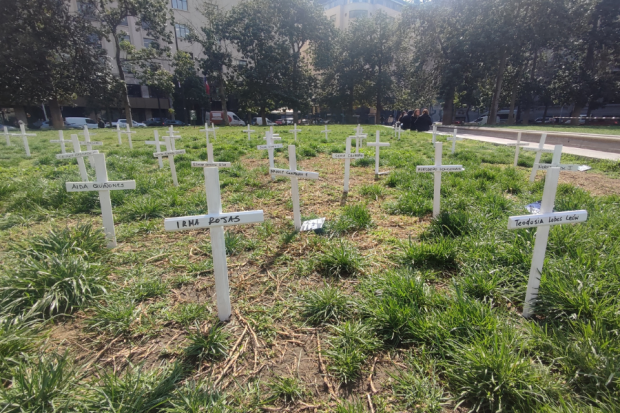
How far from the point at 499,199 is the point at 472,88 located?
3230 centimetres

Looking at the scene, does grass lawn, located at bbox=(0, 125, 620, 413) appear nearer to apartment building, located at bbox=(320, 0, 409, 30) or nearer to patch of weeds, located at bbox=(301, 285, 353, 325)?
patch of weeds, located at bbox=(301, 285, 353, 325)

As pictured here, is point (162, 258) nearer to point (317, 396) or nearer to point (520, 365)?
point (317, 396)

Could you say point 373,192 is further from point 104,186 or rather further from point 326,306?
point 104,186

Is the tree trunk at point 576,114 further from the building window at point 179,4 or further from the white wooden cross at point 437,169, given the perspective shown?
the building window at point 179,4

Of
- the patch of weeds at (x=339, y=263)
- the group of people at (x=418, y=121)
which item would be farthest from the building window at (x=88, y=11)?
the patch of weeds at (x=339, y=263)

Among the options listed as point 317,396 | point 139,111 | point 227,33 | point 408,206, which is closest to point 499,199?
point 408,206

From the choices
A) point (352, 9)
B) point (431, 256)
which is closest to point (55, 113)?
point (431, 256)

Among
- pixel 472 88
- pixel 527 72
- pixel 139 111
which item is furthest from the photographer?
pixel 139 111

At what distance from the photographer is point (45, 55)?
2262cm

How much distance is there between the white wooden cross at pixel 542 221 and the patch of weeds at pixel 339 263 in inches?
52.0

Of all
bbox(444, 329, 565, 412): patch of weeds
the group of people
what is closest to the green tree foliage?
the group of people

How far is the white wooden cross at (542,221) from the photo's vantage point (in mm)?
2062

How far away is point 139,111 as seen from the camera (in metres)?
48.9

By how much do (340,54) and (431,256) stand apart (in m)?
41.3
